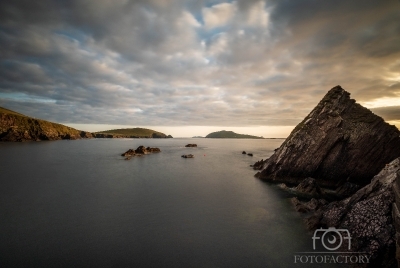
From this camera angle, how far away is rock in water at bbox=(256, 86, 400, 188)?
3728 centimetres

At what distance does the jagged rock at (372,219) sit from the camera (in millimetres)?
14656

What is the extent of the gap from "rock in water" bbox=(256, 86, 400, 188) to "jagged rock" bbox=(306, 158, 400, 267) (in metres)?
21.1

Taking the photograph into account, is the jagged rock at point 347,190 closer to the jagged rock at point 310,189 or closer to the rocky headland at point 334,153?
the rocky headland at point 334,153

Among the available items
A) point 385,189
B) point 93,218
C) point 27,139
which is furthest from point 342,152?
point 27,139

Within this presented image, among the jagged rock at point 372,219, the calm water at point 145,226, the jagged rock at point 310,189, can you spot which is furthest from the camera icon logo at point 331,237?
the jagged rock at point 310,189

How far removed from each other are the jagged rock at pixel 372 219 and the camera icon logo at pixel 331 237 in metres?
0.48

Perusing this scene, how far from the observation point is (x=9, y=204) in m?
27.5

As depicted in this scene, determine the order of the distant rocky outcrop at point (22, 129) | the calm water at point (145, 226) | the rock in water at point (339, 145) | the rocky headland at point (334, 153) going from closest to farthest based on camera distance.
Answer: the calm water at point (145, 226)
the rocky headland at point (334, 153)
the rock in water at point (339, 145)
the distant rocky outcrop at point (22, 129)

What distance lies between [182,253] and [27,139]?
8077 inches

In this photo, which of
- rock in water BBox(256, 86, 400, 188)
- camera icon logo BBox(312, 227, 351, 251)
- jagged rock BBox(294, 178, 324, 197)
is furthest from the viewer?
rock in water BBox(256, 86, 400, 188)

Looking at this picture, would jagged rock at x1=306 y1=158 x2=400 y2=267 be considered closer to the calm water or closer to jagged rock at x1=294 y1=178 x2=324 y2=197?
the calm water

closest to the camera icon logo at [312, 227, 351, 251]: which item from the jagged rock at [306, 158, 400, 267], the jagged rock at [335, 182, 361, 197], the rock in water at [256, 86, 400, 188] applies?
the jagged rock at [306, 158, 400, 267]

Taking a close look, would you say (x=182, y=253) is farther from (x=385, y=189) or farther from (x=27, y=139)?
(x=27, y=139)

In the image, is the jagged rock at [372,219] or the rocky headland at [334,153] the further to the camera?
the rocky headland at [334,153]
